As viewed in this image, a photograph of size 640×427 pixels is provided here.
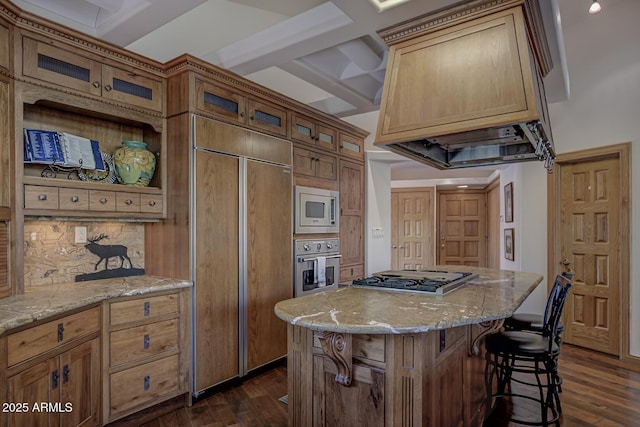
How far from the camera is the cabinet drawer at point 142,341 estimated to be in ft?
7.53

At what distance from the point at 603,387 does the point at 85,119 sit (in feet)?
14.7

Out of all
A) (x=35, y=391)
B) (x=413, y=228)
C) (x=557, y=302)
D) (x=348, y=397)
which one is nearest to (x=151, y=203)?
(x=35, y=391)

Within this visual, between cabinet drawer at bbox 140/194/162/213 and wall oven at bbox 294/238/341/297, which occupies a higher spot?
cabinet drawer at bbox 140/194/162/213

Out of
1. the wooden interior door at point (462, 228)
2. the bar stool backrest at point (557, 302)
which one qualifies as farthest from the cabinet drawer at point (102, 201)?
the wooden interior door at point (462, 228)

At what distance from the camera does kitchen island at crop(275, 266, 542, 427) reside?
152cm

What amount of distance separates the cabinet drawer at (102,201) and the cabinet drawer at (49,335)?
673mm

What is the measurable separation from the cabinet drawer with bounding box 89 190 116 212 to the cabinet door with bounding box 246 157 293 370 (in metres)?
0.98

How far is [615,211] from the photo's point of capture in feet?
12.3

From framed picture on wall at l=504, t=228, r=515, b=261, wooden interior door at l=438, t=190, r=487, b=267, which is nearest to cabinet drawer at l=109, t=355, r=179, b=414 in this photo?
framed picture on wall at l=504, t=228, r=515, b=261

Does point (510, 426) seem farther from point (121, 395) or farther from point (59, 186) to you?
point (59, 186)

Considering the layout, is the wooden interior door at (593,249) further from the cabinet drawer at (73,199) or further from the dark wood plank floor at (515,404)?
the cabinet drawer at (73,199)

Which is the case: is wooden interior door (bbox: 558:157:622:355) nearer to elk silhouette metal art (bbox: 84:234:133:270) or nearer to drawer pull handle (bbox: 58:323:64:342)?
elk silhouette metal art (bbox: 84:234:133:270)

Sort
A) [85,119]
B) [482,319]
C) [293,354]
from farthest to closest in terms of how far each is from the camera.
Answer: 1. [85,119]
2. [293,354]
3. [482,319]

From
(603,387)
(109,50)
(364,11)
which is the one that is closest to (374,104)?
(364,11)
